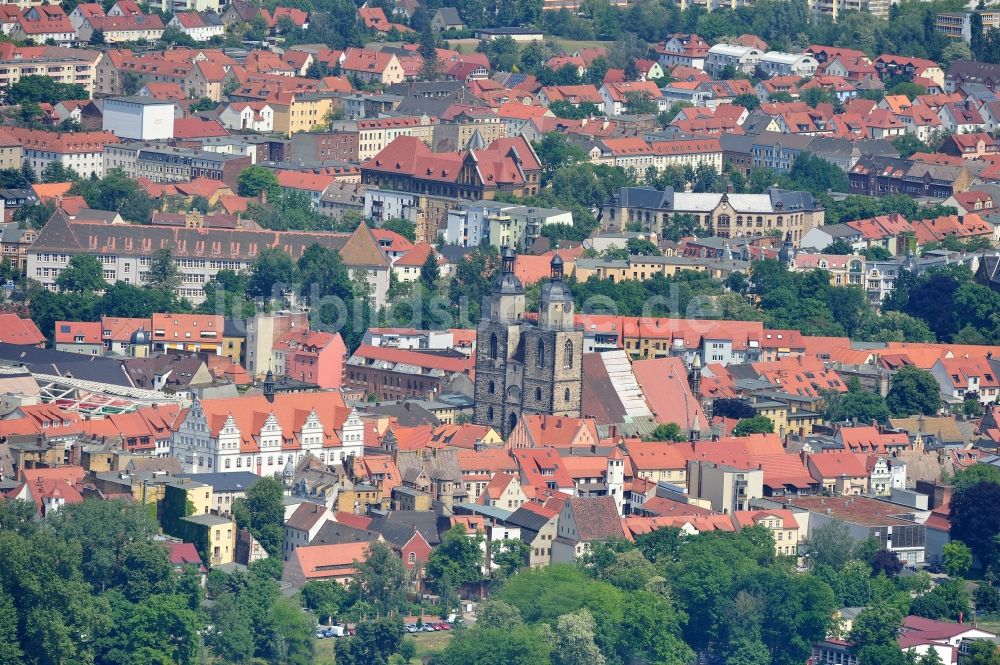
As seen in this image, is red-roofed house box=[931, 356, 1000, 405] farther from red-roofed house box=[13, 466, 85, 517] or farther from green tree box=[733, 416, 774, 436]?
red-roofed house box=[13, 466, 85, 517]

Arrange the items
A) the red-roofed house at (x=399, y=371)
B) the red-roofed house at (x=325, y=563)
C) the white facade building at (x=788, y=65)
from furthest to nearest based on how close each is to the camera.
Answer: the white facade building at (x=788, y=65) → the red-roofed house at (x=399, y=371) → the red-roofed house at (x=325, y=563)

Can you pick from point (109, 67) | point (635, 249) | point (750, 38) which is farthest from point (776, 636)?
point (750, 38)

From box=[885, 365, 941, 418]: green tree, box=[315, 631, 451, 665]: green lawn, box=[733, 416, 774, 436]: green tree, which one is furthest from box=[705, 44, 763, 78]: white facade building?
box=[315, 631, 451, 665]: green lawn

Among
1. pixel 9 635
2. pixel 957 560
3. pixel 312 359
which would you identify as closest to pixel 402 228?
pixel 312 359

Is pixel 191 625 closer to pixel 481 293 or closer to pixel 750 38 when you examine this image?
pixel 481 293

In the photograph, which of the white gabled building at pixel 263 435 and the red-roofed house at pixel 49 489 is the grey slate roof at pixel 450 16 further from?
the red-roofed house at pixel 49 489

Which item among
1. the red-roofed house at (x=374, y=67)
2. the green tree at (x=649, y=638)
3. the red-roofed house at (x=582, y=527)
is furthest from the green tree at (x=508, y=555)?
the red-roofed house at (x=374, y=67)
